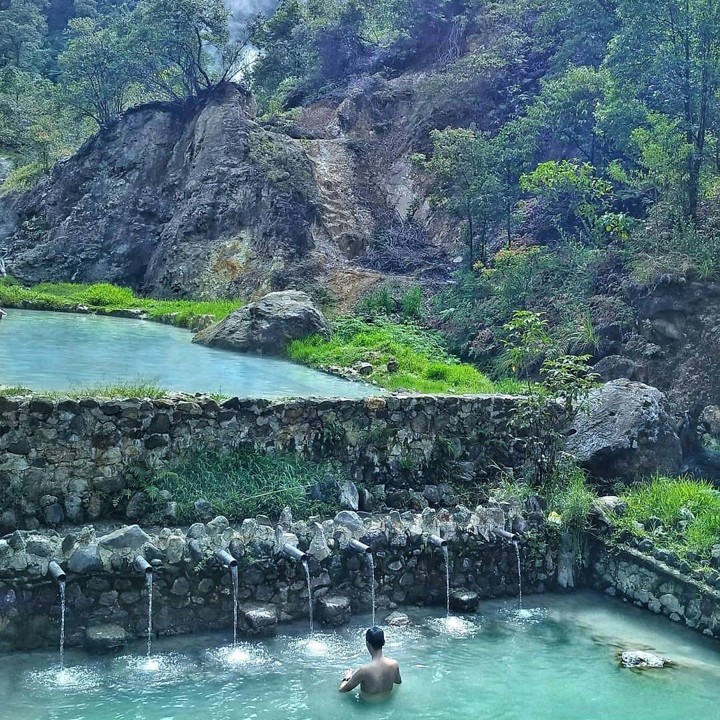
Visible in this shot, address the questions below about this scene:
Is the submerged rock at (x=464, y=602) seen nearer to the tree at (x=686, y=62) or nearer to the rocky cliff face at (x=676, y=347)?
the rocky cliff face at (x=676, y=347)

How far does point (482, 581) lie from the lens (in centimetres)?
889

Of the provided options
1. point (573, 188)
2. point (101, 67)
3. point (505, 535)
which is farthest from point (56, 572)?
point (101, 67)

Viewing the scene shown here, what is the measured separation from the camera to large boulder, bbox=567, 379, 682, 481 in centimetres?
1057

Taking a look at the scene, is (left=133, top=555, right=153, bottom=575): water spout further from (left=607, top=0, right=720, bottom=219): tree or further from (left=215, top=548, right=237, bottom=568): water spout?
(left=607, top=0, right=720, bottom=219): tree

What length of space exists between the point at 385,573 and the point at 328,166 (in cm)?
2177

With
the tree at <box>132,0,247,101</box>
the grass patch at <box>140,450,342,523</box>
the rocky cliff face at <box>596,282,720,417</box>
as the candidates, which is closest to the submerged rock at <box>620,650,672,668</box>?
the grass patch at <box>140,450,342,523</box>

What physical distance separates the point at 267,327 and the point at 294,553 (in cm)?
960

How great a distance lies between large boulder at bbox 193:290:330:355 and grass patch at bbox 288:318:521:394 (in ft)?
0.99

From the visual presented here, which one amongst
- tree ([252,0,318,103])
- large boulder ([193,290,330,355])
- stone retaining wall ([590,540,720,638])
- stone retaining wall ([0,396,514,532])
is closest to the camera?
stone retaining wall ([590,540,720,638])

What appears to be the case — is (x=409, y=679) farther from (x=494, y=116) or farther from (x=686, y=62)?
(x=494, y=116)

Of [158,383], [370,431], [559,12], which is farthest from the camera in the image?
[559,12]

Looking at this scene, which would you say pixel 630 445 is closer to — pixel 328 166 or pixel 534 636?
pixel 534 636

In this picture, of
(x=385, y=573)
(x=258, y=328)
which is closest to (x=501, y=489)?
(x=385, y=573)

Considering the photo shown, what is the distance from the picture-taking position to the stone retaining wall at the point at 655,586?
8039 mm
